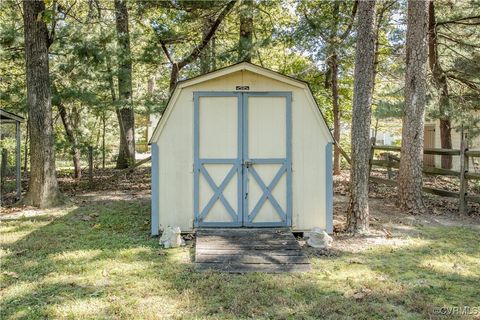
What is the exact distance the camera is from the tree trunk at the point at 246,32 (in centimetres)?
1090

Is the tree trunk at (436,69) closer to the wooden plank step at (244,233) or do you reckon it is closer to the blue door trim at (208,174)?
the blue door trim at (208,174)

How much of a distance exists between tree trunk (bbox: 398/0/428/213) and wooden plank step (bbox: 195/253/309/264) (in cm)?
411

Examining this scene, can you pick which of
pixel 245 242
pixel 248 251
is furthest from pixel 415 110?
pixel 248 251

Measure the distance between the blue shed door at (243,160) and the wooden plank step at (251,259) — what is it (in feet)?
3.85

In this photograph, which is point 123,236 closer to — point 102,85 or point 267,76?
point 267,76

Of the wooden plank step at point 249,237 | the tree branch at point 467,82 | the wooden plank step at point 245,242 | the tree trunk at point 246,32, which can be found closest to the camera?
the wooden plank step at point 245,242

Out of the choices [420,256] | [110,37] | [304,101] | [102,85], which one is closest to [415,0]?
[304,101]

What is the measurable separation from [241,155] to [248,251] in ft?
5.35

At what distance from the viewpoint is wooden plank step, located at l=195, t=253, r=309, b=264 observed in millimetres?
5062

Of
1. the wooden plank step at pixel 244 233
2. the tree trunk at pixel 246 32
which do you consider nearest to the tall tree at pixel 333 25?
the tree trunk at pixel 246 32

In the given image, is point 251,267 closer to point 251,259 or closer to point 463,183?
point 251,259

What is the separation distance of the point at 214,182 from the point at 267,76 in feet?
6.16

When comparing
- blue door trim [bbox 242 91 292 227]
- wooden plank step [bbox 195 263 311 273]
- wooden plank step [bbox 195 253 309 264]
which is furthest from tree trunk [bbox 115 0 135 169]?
wooden plank step [bbox 195 263 311 273]

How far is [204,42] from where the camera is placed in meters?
12.7
